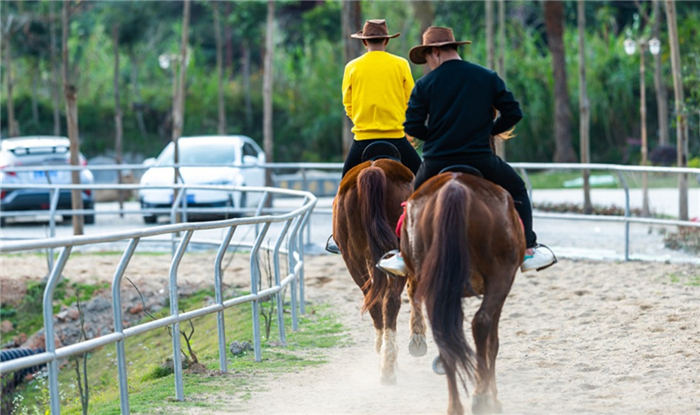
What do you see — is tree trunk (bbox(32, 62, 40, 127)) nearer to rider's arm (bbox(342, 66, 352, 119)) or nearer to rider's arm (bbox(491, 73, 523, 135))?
rider's arm (bbox(342, 66, 352, 119))

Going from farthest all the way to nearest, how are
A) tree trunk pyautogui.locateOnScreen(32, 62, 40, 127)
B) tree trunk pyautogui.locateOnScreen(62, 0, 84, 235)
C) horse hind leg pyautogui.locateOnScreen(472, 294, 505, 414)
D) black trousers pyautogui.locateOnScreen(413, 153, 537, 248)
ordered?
1. tree trunk pyautogui.locateOnScreen(32, 62, 40, 127)
2. tree trunk pyautogui.locateOnScreen(62, 0, 84, 235)
3. black trousers pyautogui.locateOnScreen(413, 153, 537, 248)
4. horse hind leg pyautogui.locateOnScreen(472, 294, 505, 414)

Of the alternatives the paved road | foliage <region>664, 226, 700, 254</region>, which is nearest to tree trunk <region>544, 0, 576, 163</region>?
the paved road

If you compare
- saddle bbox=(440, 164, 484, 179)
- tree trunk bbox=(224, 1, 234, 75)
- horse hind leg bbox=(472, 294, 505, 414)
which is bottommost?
horse hind leg bbox=(472, 294, 505, 414)

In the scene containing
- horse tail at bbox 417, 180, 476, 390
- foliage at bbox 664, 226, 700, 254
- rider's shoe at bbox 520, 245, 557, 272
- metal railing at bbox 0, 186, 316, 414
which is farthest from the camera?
foliage at bbox 664, 226, 700, 254

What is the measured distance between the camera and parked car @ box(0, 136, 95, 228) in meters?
20.0

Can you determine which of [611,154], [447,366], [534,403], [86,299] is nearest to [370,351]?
[534,403]

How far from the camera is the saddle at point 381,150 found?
26.6 feet

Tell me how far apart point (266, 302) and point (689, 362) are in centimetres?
510

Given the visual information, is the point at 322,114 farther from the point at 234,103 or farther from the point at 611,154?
the point at 611,154

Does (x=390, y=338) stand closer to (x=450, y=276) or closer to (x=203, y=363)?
(x=203, y=363)

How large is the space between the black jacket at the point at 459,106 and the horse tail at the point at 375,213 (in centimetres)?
100

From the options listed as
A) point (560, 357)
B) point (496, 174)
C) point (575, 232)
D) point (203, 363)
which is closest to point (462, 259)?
point (496, 174)

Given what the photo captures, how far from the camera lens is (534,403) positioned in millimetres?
6836

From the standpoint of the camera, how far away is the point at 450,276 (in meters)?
5.91
